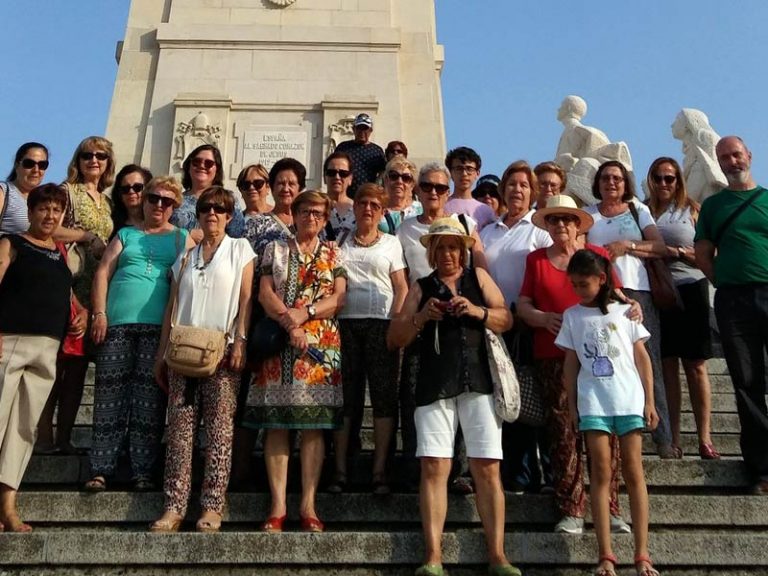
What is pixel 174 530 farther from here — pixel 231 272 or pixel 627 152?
pixel 627 152

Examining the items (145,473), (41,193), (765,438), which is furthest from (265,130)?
(765,438)

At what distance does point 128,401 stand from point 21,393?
0.61m

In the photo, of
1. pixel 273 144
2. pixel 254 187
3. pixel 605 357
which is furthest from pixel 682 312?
pixel 273 144

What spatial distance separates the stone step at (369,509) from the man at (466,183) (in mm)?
2373

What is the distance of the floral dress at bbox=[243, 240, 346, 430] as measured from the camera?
4.80 m

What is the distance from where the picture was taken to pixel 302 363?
4.91 meters

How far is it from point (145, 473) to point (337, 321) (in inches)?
57.8

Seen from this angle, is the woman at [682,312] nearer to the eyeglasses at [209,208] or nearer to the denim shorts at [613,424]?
the denim shorts at [613,424]

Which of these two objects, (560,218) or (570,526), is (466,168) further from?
(570,526)

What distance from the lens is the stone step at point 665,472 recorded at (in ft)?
17.4

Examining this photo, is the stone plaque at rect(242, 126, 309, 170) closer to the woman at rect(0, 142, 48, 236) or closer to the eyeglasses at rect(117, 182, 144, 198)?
the woman at rect(0, 142, 48, 236)

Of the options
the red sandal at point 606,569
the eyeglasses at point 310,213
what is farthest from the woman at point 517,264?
the eyeglasses at point 310,213

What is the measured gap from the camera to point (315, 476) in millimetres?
4785

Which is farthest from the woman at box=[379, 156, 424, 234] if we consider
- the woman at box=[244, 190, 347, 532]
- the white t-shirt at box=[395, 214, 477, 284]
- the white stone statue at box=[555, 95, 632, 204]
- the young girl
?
the white stone statue at box=[555, 95, 632, 204]
